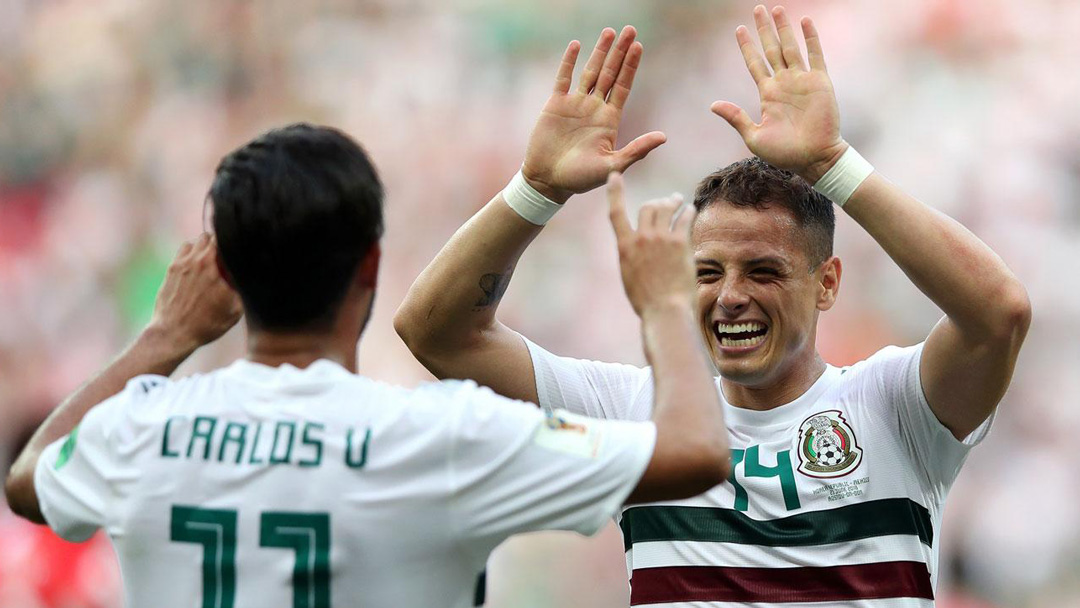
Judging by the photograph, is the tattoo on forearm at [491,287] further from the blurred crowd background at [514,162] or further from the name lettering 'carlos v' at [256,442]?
the blurred crowd background at [514,162]

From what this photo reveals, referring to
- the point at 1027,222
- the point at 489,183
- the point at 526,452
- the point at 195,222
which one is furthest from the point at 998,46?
the point at 526,452

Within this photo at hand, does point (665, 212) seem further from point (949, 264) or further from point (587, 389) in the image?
point (587, 389)

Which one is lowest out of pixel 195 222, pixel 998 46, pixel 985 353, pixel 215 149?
pixel 195 222

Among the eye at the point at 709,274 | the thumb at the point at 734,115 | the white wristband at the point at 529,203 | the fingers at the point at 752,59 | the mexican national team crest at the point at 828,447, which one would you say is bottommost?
the mexican national team crest at the point at 828,447

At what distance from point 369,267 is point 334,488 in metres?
0.39

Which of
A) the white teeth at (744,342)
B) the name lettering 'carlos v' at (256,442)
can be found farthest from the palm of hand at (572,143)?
the name lettering 'carlos v' at (256,442)

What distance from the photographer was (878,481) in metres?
3.00

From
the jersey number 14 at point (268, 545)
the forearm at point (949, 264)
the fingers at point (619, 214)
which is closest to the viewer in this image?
the jersey number 14 at point (268, 545)

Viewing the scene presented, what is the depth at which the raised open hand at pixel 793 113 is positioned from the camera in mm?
2883

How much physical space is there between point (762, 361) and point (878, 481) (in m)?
0.43

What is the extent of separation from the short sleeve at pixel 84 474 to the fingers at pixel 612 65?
1.53 metres

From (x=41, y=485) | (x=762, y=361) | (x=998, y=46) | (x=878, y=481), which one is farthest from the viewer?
(x=998, y=46)

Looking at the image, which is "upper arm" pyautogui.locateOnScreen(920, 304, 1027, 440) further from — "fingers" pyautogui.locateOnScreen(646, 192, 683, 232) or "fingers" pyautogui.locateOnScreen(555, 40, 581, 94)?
"fingers" pyautogui.locateOnScreen(555, 40, 581, 94)

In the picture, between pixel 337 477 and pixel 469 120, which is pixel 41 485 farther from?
pixel 469 120
